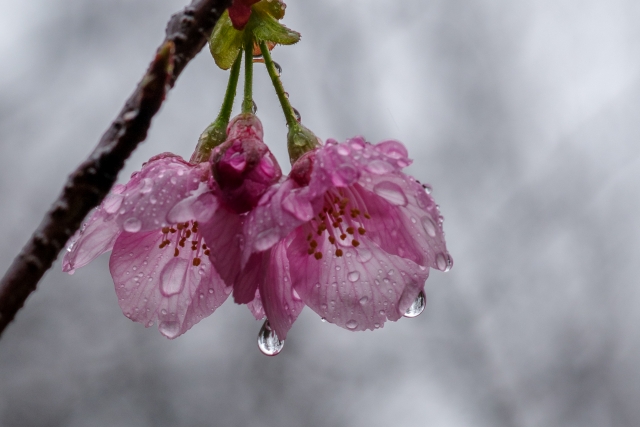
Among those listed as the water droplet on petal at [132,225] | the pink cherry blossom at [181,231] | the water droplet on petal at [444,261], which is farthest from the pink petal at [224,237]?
the water droplet on petal at [444,261]

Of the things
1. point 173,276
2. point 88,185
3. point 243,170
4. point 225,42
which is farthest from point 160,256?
point 88,185

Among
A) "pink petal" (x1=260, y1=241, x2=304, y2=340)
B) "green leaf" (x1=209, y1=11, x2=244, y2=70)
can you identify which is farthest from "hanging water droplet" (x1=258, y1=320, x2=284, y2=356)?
"green leaf" (x1=209, y1=11, x2=244, y2=70)

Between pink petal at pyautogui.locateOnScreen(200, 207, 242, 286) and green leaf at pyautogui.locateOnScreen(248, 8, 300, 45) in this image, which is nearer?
pink petal at pyautogui.locateOnScreen(200, 207, 242, 286)

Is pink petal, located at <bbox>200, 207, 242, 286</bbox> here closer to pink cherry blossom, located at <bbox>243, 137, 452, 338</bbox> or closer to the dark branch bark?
pink cherry blossom, located at <bbox>243, 137, 452, 338</bbox>

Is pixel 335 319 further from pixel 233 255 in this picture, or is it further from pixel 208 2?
pixel 208 2

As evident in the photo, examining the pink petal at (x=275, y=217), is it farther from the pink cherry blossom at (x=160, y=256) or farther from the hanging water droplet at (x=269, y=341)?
the hanging water droplet at (x=269, y=341)

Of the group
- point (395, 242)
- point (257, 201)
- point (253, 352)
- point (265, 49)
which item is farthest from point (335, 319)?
point (253, 352)
